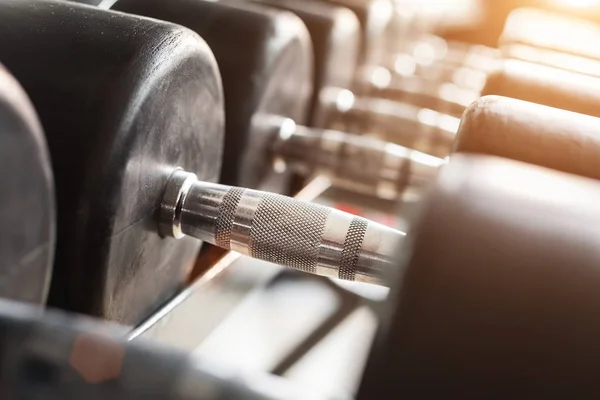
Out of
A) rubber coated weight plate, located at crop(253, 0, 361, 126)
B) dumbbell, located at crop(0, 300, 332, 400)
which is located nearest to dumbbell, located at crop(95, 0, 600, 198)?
rubber coated weight plate, located at crop(253, 0, 361, 126)

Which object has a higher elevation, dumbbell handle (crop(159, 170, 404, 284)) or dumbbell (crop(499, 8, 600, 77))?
dumbbell (crop(499, 8, 600, 77))

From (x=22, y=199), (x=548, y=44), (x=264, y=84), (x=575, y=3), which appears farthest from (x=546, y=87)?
(x=575, y=3)

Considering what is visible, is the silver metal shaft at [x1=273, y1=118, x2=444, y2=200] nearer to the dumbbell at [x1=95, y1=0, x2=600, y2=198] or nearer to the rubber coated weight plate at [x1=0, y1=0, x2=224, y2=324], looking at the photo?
the dumbbell at [x1=95, y1=0, x2=600, y2=198]

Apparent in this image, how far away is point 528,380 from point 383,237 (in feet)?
0.68

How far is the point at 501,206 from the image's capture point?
0.28 meters

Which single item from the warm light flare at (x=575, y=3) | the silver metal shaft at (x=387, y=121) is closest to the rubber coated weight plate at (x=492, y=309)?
the silver metal shaft at (x=387, y=121)

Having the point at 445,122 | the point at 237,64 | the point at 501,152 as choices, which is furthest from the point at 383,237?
the point at 445,122

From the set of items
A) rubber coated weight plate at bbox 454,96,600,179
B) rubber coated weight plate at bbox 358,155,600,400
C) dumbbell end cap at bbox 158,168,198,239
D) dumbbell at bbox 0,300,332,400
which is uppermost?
rubber coated weight plate at bbox 454,96,600,179

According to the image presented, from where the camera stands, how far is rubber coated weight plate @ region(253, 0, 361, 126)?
2.79 ft

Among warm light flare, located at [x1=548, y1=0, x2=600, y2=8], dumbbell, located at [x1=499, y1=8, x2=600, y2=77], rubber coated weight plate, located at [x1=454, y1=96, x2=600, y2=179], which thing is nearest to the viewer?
rubber coated weight plate, located at [x1=454, y1=96, x2=600, y2=179]

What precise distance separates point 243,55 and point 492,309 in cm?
43

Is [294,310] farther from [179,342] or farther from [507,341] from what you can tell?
[507,341]

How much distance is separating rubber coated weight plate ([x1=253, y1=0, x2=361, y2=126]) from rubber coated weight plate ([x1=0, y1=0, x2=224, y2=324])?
0.36 meters

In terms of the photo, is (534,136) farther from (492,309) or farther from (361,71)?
(361,71)
